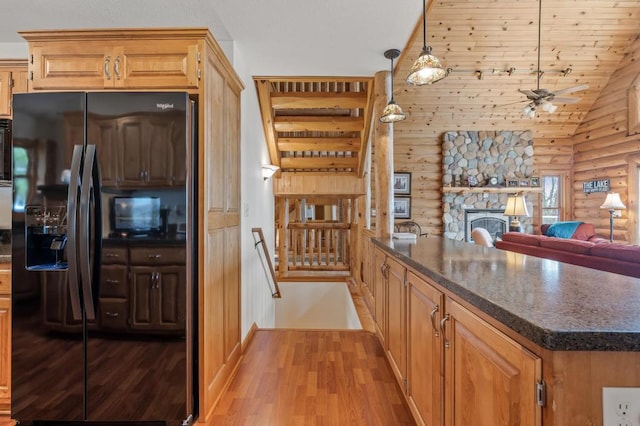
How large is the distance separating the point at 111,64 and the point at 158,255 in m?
1.17

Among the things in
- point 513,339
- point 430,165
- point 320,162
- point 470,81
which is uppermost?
point 470,81

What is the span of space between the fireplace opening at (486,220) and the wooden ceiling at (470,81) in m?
1.93

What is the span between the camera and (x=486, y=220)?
7.16 metres

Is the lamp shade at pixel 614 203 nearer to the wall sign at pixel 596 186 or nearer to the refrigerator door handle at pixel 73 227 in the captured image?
the wall sign at pixel 596 186

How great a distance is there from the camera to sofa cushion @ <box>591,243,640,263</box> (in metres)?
2.60

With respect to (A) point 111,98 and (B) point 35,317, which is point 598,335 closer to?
(A) point 111,98

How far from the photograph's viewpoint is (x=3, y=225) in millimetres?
2334

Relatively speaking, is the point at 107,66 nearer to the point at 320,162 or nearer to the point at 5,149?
the point at 5,149

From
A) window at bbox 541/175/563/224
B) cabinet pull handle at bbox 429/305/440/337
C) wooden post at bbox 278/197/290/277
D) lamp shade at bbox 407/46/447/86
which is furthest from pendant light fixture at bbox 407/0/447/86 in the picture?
window at bbox 541/175/563/224

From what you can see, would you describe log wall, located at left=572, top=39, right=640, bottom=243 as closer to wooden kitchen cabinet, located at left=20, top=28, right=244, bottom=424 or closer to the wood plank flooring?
the wood plank flooring

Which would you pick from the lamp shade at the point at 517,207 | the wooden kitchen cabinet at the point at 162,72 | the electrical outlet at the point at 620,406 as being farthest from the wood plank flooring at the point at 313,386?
the lamp shade at the point at 517,207

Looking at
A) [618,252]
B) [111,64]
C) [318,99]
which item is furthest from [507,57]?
[111,64]

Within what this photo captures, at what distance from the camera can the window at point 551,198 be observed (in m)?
7.45

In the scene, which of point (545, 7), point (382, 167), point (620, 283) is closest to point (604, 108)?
point (545, 7)
